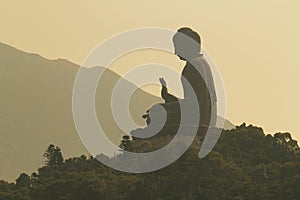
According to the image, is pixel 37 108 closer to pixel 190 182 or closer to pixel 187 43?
pixel 187 43

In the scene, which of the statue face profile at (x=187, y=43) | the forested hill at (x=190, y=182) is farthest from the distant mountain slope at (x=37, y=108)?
the forested hill at (x=190, y=182)

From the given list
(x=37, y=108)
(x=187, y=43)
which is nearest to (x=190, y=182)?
(x=187, y=43)

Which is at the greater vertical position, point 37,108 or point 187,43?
point 37,108

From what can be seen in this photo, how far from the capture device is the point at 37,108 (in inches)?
3839

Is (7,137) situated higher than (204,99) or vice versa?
(7,137)

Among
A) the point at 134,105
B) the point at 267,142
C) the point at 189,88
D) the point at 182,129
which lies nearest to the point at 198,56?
the point at 189,88

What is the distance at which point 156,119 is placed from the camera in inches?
1205

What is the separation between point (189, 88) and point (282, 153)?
580 cm

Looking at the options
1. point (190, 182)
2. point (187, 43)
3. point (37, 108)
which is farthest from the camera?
point (37, 108)

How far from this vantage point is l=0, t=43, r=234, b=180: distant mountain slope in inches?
3225

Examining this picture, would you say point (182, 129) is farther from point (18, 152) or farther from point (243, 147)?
point (18, 152)

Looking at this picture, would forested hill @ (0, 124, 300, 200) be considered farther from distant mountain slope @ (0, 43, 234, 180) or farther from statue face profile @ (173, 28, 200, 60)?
distant mountain slope @ (0, 43, 234, 180)

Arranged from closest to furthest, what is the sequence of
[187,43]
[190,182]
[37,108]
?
[190,182]
[187,43]
[37,108]

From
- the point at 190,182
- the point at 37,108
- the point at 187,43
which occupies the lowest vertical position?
the point at 190,182
